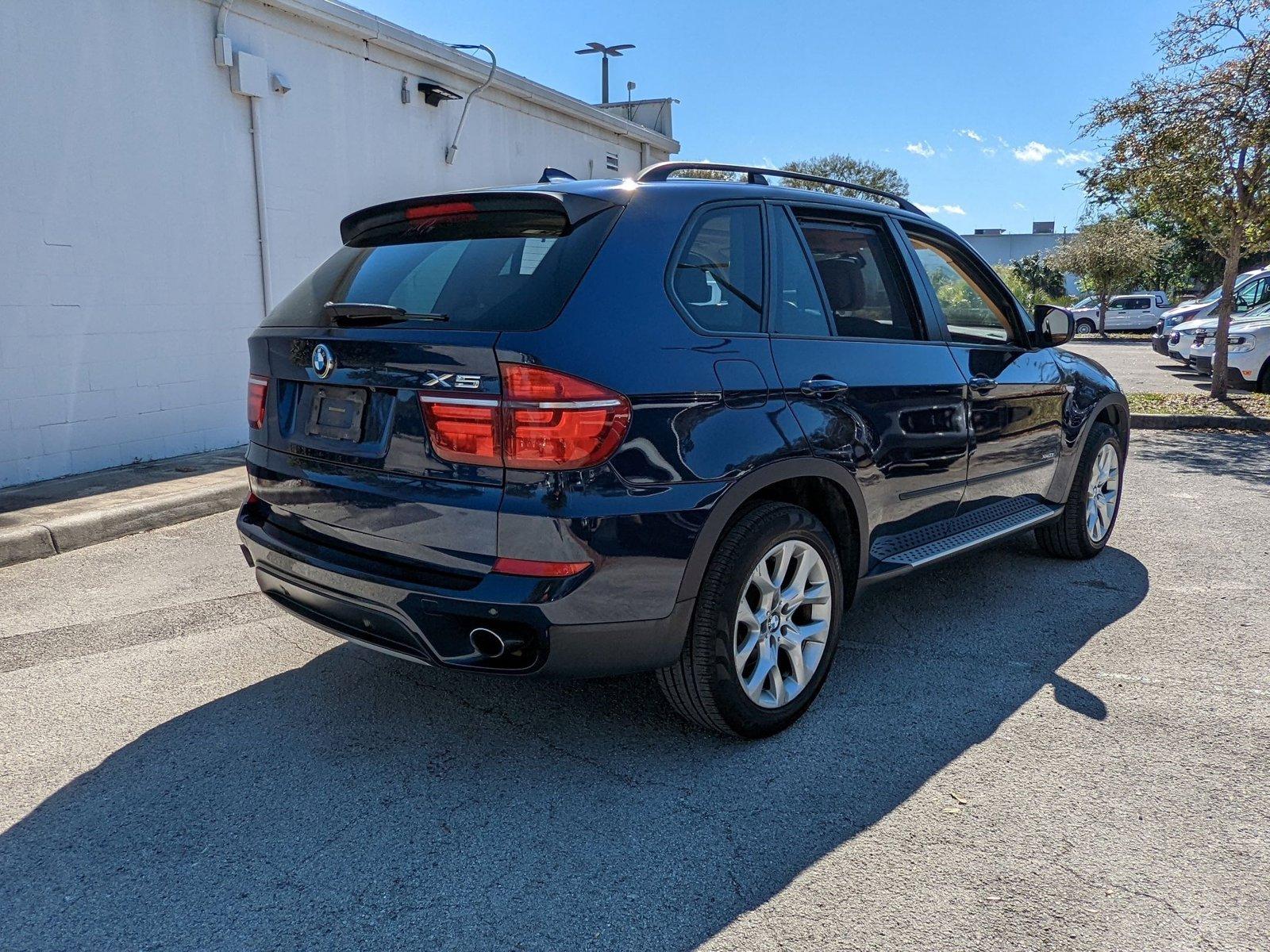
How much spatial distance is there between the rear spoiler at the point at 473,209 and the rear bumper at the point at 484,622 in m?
1.07

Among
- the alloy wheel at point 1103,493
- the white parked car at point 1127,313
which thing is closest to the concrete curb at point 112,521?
the alloy wheel at point 1103,493

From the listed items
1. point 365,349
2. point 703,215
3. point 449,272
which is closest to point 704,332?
point 703,215

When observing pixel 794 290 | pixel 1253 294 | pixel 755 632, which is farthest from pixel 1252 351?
pixel 755 632

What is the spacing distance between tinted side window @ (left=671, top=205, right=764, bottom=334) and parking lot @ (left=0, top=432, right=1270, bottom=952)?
1370 millimetres

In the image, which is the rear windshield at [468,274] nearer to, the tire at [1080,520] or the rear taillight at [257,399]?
the rear taillight at [257,399]

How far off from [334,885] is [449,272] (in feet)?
5.68

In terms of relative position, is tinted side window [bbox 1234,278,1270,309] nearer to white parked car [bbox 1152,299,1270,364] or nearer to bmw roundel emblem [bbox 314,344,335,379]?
white parked car [bbox 1152,299,1270,364]

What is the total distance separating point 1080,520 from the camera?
16.5ft

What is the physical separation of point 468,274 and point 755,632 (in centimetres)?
141

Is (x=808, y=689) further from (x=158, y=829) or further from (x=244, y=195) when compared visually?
(x=244, y=195)

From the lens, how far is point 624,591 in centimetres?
260

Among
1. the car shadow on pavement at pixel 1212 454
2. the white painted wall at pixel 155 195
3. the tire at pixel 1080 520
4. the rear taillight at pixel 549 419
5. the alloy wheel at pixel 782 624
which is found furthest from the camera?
the car shadow on pavement at pixel 1212 454

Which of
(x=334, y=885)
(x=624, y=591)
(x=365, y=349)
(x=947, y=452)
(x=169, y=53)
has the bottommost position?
(x=334, y=885)

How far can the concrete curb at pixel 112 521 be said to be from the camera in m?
5.08
